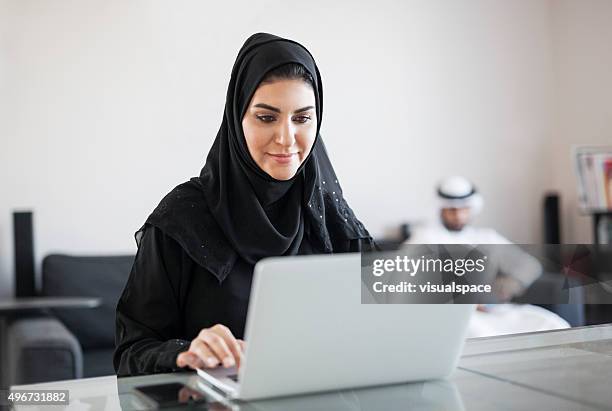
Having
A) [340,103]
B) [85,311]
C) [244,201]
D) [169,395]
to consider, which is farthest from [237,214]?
[340,103]

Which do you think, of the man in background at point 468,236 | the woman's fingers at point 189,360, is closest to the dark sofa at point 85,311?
the man in background at point 468,236

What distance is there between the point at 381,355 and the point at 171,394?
0.26m

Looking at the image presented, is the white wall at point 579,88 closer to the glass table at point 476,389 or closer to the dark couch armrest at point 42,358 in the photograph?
the dark couch armrest at point 42,358

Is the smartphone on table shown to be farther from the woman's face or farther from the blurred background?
the blurred background

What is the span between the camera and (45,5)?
11.3 feet

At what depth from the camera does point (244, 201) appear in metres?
1.53

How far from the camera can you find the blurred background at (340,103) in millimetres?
3113

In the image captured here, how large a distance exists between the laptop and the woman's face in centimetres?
51

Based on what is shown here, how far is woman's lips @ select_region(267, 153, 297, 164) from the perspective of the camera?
1.48 metres

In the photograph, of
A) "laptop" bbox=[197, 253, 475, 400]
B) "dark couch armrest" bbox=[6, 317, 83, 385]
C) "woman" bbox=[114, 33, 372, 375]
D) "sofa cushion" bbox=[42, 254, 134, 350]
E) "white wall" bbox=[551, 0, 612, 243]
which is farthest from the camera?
"white wall" bbox=[551, 0, 612, 243]

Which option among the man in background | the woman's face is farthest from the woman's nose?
the man in background

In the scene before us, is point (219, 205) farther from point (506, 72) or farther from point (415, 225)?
point (506, 72)

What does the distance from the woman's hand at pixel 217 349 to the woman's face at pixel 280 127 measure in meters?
0.48

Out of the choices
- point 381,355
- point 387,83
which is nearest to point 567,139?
point 387,83
